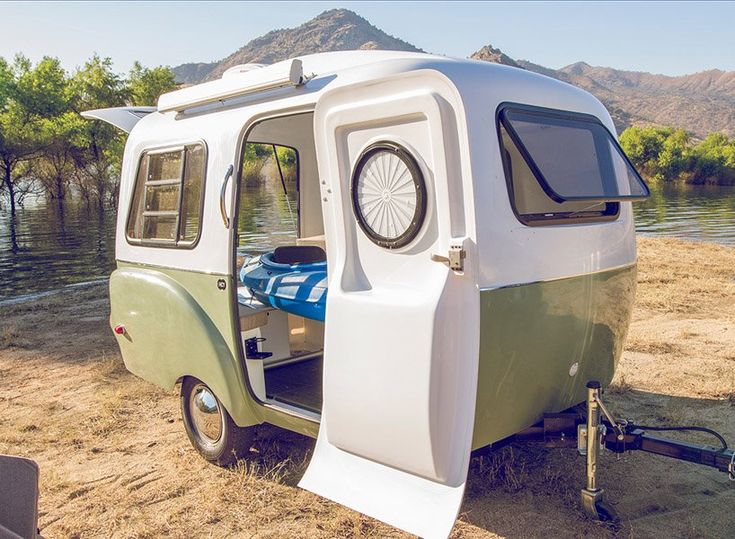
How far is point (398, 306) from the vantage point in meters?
3.23

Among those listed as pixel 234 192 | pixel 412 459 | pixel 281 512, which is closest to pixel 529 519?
pixel 412 459

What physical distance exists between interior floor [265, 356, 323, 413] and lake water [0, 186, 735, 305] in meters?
9.29

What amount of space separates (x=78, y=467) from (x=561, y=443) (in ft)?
11.4

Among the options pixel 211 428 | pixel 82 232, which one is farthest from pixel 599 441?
pixel 82 232

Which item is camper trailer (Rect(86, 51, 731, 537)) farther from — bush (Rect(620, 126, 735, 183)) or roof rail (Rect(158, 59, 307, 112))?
bush (Rect(620, 126, 735, 183))

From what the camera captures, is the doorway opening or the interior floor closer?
the doorway opening

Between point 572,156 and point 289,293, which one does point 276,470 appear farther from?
point 572,156

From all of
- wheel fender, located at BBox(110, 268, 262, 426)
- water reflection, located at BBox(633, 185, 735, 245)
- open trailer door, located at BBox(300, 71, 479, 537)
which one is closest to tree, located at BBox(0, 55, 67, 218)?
water reflection, located at BBox(633, 185, 735, 245)

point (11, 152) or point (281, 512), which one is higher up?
point (11, 152)

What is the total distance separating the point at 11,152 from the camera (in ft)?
112

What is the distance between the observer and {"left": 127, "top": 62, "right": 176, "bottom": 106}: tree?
44.8 m

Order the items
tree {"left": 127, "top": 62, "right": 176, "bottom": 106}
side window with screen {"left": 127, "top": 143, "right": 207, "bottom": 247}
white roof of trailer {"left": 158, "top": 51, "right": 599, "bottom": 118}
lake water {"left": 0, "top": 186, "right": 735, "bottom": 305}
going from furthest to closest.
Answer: tree {"left": 127, "top": 62, "right": 176, "bottom": 106} → lake water {"left": 0, "top": 186, "right": 735, "bottom": 305} → side window with screen {"left": 127, "top": 143, "right": 207, "bottom": 247} → white roof of trailer {"left": 158, "top": 51, "right": 599, "bottom": 118}

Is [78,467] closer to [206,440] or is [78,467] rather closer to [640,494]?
[206,440]

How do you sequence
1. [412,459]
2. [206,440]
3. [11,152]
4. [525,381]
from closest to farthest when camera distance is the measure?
[412,459], [525,381], [206,440], [11,152]
